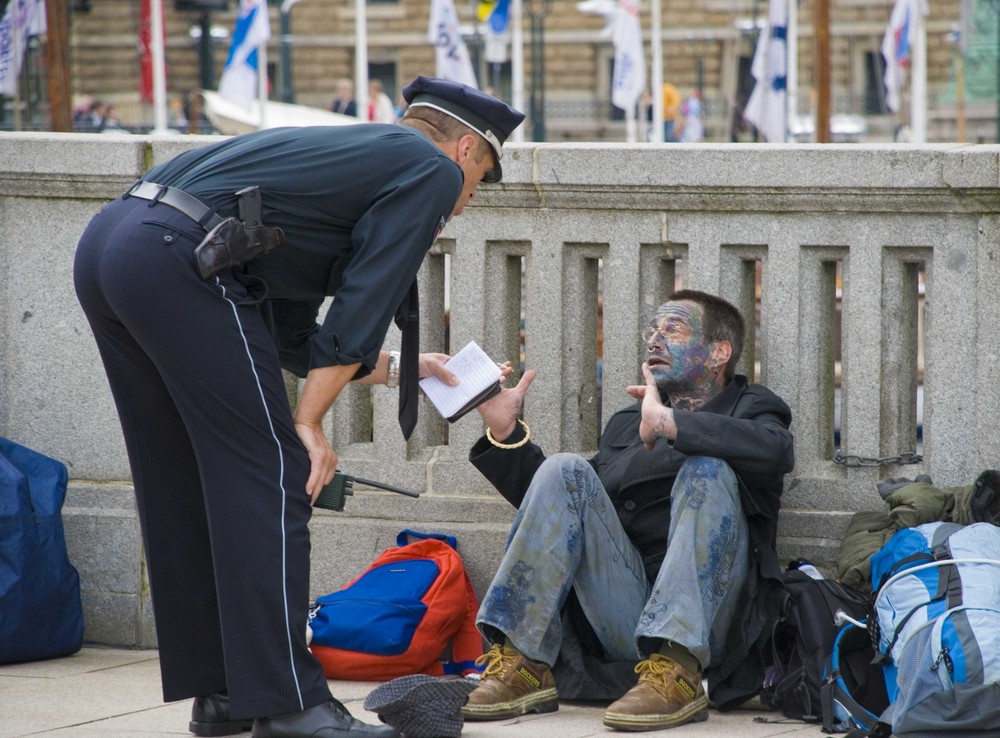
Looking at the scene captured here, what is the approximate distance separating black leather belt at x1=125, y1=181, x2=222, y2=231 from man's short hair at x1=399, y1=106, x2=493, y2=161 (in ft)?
1.96

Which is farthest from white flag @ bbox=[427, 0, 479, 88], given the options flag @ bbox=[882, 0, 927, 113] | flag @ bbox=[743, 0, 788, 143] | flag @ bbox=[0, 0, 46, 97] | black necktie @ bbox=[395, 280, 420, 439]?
black necktie @ bbox=[395, 280, 420, 439]

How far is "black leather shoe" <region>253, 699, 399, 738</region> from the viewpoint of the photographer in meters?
3.58

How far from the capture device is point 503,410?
175 inches

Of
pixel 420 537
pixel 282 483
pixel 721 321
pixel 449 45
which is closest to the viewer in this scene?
pixel 282 483

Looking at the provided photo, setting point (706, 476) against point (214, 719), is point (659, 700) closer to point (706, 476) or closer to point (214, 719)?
point (706, 476)

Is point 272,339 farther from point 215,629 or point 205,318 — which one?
point 215,629

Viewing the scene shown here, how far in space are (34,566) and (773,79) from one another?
18845mm

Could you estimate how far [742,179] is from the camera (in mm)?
4637

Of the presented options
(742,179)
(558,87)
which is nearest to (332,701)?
(742,179)

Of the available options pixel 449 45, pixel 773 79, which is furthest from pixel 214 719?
pixel 773 79

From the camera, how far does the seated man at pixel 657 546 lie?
13.2ft

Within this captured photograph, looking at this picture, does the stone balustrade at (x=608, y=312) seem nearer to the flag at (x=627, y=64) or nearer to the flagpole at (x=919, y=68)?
the flagpole at (x=919, y=68)

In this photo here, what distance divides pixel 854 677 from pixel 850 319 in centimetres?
114

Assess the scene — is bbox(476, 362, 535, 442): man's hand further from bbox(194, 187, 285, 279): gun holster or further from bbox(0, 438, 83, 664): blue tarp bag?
bbox(0, 438, 83, 664): blue tarp bag
